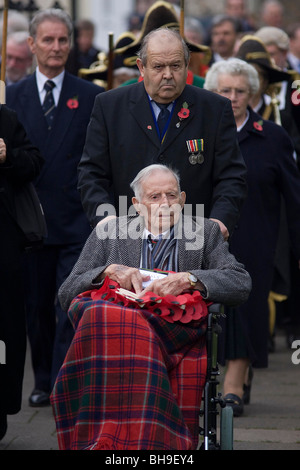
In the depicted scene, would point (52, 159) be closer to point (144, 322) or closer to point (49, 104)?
point (49, 104)

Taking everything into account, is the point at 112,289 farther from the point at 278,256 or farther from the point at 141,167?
the point at 278,256

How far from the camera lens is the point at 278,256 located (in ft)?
30.7

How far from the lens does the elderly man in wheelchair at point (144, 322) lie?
4887 millimetres

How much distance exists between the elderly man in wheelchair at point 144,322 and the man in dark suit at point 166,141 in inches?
17.6

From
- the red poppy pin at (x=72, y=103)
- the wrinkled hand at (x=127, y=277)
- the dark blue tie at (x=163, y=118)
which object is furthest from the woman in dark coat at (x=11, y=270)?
the wrinkled hand at (x=127, y=277)

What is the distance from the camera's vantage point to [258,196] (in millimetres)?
7430

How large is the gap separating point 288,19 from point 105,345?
33.0 metres

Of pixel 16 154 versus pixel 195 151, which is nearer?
pixel 195 151

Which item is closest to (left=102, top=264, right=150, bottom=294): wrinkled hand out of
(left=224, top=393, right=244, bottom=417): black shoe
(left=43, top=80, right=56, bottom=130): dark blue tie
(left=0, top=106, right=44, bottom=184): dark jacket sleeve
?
(left=0, top=106, right=44, bottom=184): dark jacket sleeve

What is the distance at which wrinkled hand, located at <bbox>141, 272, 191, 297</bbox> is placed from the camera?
519 centimetres

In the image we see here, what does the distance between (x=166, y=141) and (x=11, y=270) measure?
3.72ft

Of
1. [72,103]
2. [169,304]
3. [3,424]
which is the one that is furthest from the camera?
[72,103]

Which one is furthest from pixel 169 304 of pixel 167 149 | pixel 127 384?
Answer: pixel 167 149

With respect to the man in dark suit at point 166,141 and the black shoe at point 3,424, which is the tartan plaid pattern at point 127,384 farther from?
the black shoe at point 3,424
